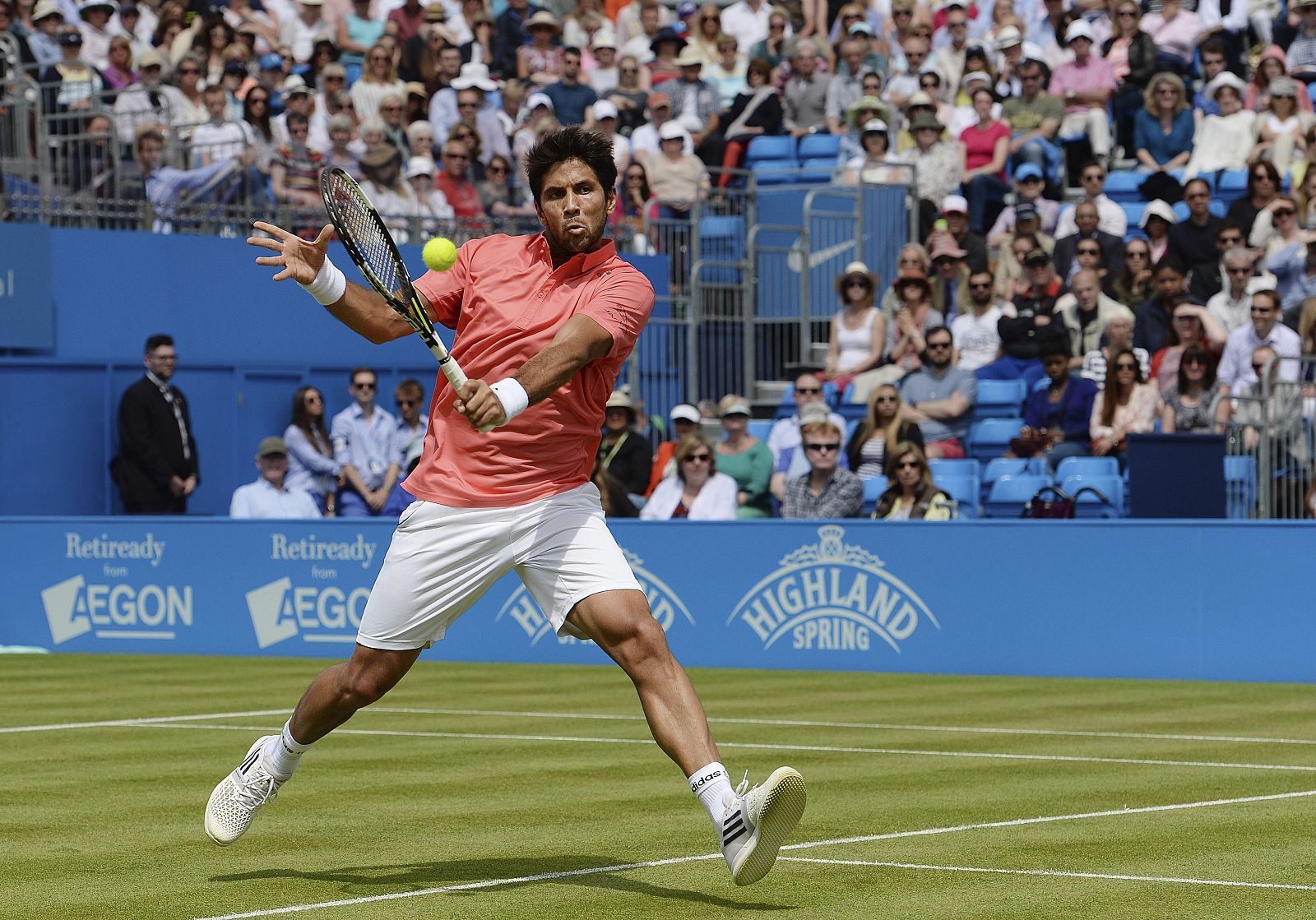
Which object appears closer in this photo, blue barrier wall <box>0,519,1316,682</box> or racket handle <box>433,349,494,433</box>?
racket handle <box>433,349,494,433</box>

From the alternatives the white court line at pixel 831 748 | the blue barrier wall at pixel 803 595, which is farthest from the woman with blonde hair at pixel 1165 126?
the white court line at pixel 831 748

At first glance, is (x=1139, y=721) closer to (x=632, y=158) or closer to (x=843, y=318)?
(x=843, y=318)

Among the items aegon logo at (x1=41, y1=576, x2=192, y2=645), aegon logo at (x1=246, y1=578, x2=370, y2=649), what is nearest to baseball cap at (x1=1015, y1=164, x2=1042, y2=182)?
aegon logo at (x1=246, y1=578, x2=370, y2=649)

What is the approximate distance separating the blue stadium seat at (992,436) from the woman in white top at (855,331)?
1.58 metres

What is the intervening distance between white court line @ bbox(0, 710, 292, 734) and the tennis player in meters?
5.09

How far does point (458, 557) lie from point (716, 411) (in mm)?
13892

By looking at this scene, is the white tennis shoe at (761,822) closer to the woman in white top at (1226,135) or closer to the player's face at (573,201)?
the player's face at (573,201)

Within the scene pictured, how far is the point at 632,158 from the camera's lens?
2192cm

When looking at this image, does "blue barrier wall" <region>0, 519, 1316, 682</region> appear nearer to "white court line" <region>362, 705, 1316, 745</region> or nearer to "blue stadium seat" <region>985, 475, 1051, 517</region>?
"blue stadium seat" <region>985, 475, 1051, 517</region>

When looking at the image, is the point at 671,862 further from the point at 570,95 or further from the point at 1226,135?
the point at 570,95

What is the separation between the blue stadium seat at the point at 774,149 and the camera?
22125 millimetres

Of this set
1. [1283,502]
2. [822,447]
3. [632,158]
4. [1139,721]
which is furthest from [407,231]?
[1139,721]

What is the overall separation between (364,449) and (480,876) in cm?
1244

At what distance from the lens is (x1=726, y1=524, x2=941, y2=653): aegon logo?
14617 mm
